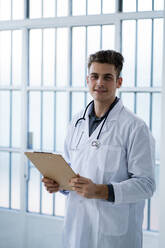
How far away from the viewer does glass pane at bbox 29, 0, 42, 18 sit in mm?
3121

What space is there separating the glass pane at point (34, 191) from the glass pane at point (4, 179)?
0.27 m

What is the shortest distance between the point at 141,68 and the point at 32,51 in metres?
1.00

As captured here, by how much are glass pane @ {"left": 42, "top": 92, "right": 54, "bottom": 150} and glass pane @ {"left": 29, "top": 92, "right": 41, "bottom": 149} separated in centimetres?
5

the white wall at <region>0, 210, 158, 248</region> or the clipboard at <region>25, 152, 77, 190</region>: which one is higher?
the clipboard at <region>25, 152, 77, 190</region>

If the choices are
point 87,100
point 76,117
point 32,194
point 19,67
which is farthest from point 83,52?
point 32,194

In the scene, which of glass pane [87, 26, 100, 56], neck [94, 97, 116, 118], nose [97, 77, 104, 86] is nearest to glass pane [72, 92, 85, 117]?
glass pane [87, 26, 100, 56]

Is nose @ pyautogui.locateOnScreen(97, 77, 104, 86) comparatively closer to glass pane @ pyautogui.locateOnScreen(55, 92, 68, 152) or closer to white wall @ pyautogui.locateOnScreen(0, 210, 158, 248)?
glass pane @ pyautogui.locateOnScreen(55, 92, 68, 152)

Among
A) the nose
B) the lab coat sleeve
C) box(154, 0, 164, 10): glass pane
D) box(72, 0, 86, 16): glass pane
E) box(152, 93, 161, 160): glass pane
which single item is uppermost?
box(72, 0, 86, 16): glass pane

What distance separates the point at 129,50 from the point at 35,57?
86 centimetres

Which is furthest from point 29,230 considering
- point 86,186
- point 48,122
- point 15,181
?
point 86,186

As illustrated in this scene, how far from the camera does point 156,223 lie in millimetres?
2797

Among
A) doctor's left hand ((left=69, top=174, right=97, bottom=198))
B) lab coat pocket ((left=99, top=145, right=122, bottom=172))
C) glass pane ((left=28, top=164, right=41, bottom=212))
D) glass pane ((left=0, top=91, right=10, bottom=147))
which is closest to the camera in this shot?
doctor's left hand ((left=69, top=174, right=97, bottom=198))

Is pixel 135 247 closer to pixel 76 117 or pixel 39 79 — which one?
pixel 76 117

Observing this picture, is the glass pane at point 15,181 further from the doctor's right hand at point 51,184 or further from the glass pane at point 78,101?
the doctor's right hand at point 51,184
